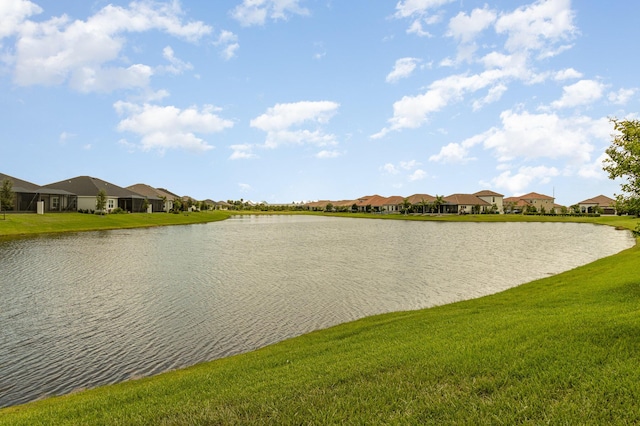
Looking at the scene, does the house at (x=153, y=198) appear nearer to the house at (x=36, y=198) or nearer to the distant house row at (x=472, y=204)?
the house at (x=36, y=198)

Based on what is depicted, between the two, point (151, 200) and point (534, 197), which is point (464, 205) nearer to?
point (534, 197)

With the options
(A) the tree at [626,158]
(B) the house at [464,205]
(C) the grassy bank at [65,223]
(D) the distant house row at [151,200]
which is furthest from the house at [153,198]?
(A) the tree at [626,158]

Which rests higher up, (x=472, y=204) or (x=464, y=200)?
(x=464, y=200)

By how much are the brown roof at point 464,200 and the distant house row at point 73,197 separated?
Result: 100876mm

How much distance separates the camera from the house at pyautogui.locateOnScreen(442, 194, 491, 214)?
463ft

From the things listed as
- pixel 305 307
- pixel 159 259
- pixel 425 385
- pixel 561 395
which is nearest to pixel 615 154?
pixel 561 395

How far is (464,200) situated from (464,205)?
2853mm

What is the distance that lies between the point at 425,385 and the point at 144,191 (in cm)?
11796

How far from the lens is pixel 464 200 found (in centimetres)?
14350

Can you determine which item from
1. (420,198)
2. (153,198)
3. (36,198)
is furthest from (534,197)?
(36,198)

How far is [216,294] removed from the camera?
20.7 metres

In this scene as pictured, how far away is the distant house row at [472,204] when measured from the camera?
14200 cm

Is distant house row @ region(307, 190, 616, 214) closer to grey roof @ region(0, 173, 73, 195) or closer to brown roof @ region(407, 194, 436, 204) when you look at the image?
brown roof @ region(407, 194, 436, 204)

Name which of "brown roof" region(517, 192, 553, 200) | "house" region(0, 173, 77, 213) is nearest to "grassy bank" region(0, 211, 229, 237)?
"house" region(0, 173, 77, 213)
